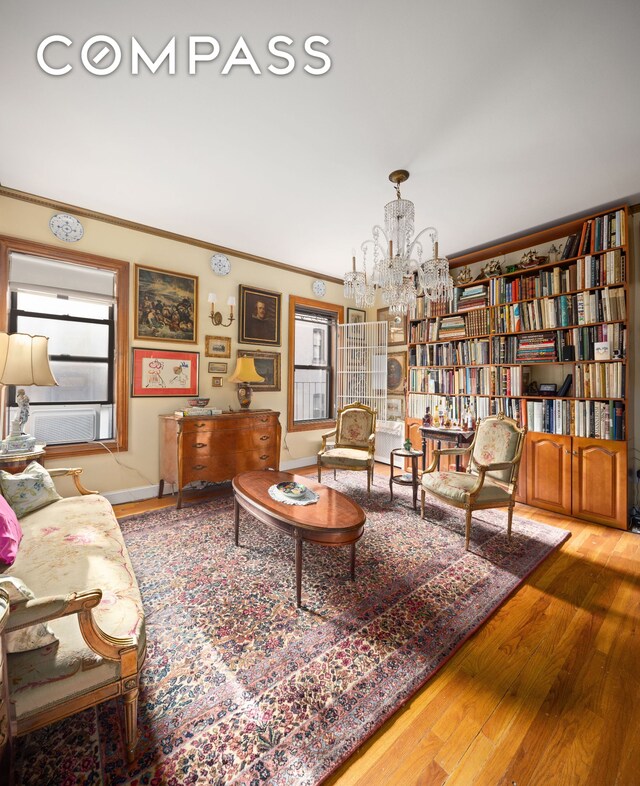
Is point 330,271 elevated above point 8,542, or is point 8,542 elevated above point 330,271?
point 330,271

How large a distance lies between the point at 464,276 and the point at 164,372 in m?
3.80

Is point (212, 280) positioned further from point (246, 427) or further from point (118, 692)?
point (118, 692)

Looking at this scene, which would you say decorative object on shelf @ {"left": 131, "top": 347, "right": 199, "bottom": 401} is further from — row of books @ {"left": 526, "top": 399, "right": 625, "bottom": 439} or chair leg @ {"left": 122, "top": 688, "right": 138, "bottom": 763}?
row of books @ {"left": 526, "top": 399, "right": 625, "bottom": 439}

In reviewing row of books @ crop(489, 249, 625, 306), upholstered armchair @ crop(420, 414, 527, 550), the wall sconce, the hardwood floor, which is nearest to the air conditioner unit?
the wall sconce

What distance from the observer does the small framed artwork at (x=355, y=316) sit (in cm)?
575

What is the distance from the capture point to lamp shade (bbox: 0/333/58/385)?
2.53m

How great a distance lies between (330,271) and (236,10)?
3.71 metres

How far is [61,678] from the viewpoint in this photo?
109 centimetres

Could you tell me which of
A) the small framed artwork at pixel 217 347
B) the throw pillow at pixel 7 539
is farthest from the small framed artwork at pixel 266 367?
the throw pillow at pixel 7 539

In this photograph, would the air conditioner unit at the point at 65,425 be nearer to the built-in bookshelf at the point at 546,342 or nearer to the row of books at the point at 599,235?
the built-in bookshelf at the point at 546,342

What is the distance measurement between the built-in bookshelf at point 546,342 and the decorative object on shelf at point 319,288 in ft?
5.07

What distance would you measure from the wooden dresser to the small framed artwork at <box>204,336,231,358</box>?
859mm

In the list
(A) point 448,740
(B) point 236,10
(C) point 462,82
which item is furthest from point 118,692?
(C) point 462,82

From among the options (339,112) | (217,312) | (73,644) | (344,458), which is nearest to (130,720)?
(73,644)
